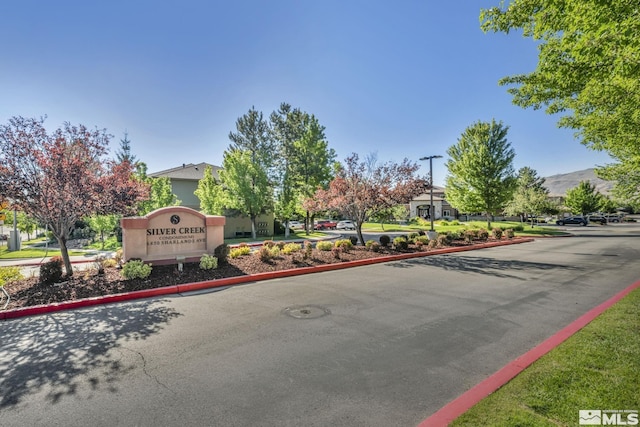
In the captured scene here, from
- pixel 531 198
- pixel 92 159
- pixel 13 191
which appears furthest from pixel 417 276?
pixel 531 198

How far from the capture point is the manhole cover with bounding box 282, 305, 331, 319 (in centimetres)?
651

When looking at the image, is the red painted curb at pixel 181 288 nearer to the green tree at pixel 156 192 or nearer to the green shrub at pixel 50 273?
the green shrub at pixel 50 273

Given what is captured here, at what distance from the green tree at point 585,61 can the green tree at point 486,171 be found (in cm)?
2108

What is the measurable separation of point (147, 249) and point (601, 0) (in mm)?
13096

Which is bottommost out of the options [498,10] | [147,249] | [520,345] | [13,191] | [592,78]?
[520,345]

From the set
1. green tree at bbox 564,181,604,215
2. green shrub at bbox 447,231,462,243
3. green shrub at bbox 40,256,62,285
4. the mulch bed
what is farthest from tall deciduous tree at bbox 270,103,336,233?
green tree at bbox 564,181,604,215

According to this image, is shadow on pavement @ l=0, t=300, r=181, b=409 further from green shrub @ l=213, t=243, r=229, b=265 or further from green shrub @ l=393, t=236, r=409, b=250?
green shrub @ l=393, t=236, r=409, b=250

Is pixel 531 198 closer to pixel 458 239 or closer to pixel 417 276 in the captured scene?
pixel 458 239

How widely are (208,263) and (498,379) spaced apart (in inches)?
372

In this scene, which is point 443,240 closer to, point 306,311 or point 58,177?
point 306,311

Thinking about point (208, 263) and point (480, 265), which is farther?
point (480, 265)

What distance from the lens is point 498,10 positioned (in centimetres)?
765

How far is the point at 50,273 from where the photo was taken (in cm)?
887

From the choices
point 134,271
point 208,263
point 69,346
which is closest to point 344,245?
point 208,263
